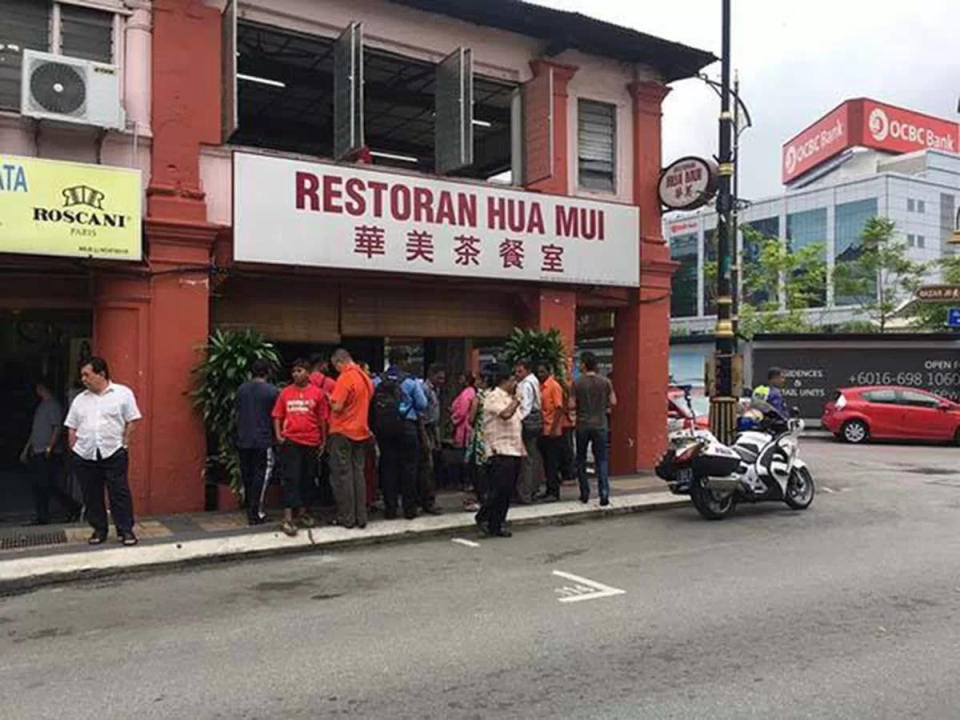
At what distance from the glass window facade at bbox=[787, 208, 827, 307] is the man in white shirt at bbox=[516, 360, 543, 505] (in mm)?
69254

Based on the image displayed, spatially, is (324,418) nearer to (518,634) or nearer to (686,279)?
(518,634)

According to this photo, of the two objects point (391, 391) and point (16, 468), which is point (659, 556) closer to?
point (391, 391)

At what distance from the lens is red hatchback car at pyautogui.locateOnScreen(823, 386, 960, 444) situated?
19844 mm

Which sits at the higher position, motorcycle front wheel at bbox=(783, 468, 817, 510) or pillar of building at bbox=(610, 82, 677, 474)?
pillar of building at bbox=(610, 82, 677, 474)

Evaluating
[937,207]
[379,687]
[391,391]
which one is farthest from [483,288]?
[937,207]

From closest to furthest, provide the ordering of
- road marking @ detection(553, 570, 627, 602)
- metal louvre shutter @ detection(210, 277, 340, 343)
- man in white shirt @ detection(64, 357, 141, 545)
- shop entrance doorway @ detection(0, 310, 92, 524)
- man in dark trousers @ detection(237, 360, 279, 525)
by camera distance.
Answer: road marking @ detection(553, 570, 627, 602) < man in white shirt @ detection(64, 357, 141, 545) < man in dark trousers @ detection(237, 360, 279, 525) < metal louvre shutter @ detection(210, 277, 340, 343) < shop entrance doorway @ detection(0, 310, 92, 524)

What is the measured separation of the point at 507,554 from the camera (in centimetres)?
800

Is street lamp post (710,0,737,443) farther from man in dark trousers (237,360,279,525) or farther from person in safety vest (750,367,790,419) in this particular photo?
man in dark trousers (237,360,279,525)

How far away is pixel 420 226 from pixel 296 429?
3.64 meters

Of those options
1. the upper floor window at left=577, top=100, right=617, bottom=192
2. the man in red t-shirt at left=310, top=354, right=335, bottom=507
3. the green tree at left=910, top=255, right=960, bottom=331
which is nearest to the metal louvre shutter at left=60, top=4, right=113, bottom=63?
the man in red t-shirt at left=310, top=354, right=335, bottom=507

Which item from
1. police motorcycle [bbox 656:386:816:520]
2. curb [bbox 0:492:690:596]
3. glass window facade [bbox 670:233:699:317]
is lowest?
curb [bbox 0:492:690:596]

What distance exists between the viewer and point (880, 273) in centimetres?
3659

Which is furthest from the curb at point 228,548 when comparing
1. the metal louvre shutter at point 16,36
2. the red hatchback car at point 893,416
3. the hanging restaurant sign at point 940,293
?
the hanging restaurant sign at point 940,293

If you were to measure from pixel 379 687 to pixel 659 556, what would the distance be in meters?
3.98
